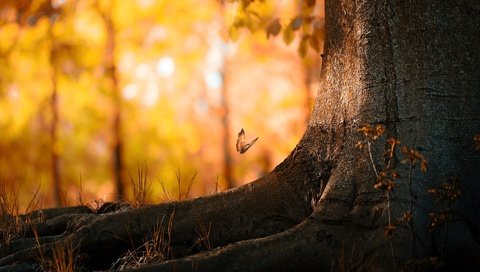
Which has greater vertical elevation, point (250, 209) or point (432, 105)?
point (432, 105)

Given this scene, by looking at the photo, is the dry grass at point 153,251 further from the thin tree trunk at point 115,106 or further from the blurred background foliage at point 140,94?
the thin tree trunk at point 115,106

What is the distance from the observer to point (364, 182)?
313 cm

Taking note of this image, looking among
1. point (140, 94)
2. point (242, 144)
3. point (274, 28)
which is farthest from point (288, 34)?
point (140, 94)

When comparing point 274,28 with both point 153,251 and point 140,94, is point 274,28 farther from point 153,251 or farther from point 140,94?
point 140,94

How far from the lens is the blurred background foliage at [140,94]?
44.9 feet

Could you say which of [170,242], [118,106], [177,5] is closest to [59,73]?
[118,106]

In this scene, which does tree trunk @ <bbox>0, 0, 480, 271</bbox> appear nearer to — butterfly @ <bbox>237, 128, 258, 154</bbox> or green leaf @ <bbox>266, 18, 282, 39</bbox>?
butterfly @ <bbox>237, 128, 258, 154</bbox>

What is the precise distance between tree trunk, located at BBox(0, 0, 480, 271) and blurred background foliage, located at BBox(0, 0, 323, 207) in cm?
760

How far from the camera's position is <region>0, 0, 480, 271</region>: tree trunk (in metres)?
2.94

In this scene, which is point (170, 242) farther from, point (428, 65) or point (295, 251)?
point (428, 65)

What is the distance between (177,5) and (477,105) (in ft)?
39.7

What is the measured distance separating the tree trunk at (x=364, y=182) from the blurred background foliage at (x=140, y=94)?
24.9ft

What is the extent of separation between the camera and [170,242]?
348cm

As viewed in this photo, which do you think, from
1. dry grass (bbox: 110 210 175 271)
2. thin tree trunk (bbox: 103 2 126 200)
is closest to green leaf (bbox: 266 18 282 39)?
dry grass (bbox: 110 210 175 271)
